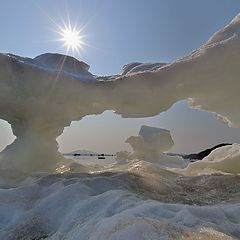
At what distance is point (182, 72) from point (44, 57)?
7.43 metres

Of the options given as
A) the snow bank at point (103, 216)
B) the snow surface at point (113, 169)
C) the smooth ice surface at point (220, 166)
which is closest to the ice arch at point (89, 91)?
the snow surface at point (113, 169)

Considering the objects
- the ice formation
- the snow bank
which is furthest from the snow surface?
the ice formation

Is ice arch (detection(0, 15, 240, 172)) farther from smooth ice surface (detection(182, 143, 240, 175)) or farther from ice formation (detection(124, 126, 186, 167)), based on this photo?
ice formation (detection(124, 126, 186, 167))

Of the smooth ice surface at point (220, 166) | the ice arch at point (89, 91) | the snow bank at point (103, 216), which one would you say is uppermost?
the ice arch at point (89, 91)

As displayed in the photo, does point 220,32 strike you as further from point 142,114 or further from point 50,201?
point 50,201

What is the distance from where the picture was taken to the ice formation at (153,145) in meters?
34.0

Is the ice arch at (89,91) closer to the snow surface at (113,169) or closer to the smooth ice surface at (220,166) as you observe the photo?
the snow surface at (113,169)

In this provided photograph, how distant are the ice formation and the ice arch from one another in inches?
655

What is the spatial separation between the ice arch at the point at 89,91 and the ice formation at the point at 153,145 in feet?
54.6

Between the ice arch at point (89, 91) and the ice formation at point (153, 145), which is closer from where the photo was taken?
the ice arch at point (89, 91)

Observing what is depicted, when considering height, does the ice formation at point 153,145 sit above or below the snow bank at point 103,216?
above

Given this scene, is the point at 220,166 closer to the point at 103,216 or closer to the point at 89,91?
the point at 89,91

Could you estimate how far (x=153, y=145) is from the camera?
3534 centimetres

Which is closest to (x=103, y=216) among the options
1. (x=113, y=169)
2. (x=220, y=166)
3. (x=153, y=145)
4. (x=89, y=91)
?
(x=89, y=91)
